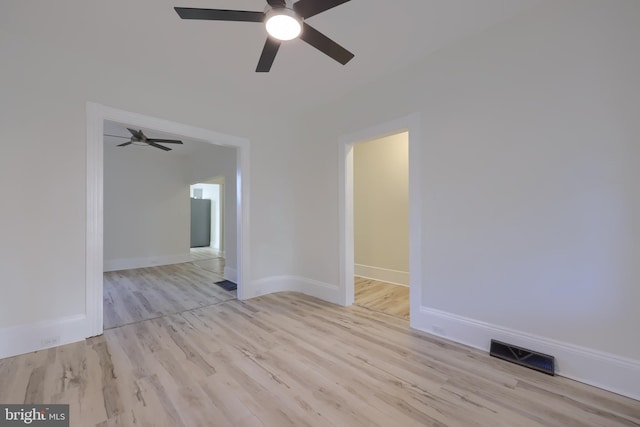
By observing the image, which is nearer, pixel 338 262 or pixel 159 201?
pixel 338 262

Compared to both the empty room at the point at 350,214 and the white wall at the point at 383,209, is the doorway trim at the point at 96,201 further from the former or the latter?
the white wall at the point at 383,209

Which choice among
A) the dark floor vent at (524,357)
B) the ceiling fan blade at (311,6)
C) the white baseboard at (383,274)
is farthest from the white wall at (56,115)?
the white baseboard at (383,274)

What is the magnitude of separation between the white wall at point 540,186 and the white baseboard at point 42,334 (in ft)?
10.9

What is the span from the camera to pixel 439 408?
4.99 ft

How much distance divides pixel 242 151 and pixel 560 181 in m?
3.45

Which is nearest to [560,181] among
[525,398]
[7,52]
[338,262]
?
[525,398]

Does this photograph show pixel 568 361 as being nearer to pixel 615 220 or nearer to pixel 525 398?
pixel 525 398

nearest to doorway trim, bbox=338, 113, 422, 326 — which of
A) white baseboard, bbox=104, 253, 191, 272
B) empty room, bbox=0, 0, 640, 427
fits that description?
empty room, bbox=0, 0, 640, 427

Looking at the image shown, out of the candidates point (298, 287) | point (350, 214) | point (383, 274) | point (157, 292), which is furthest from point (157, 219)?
point (383, 274)

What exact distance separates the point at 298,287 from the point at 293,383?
2.20m

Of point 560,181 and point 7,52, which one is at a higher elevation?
point 7,52

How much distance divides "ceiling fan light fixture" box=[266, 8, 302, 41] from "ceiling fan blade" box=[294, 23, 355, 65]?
5 cm

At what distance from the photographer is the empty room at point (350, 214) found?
1.62m

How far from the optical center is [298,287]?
3.96 meters
